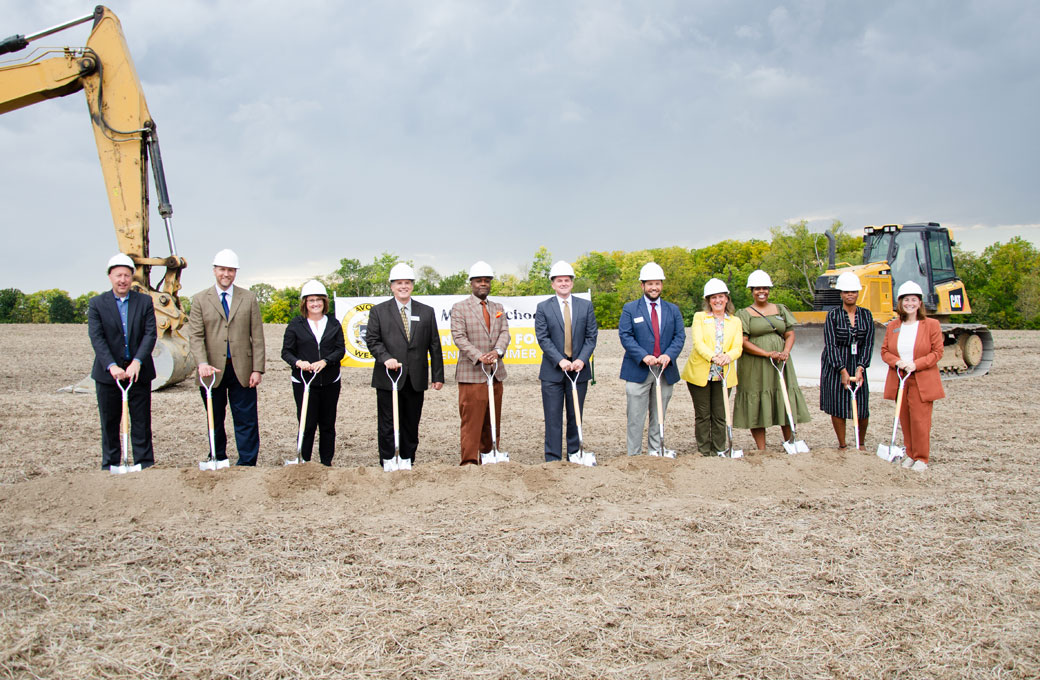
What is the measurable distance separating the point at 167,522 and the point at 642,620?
312cm

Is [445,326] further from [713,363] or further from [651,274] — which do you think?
[713,363]

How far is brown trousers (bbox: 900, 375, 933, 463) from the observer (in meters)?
5.68

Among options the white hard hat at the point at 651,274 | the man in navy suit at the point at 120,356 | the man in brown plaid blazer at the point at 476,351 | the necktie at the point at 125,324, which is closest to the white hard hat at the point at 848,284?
the white hard hat at the point at 651,274

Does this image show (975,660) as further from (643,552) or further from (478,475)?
(478,475)

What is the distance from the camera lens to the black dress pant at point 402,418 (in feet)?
19.6

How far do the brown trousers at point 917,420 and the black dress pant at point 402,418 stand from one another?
161 inches

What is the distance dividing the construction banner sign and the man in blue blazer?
5876 millimetres

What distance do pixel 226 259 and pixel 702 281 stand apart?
3834 cm

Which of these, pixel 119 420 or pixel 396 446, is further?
pixel 396 446

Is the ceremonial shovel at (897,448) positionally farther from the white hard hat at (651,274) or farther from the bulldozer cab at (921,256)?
the bulldozer cab at (921,256)

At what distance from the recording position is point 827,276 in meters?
13.2

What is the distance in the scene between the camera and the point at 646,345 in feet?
19.8

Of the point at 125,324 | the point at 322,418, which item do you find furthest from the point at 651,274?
the point at 125,324

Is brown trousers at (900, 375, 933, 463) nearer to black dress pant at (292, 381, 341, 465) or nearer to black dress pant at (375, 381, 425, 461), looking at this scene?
black dress pant at (375, 381, 425, 461)
